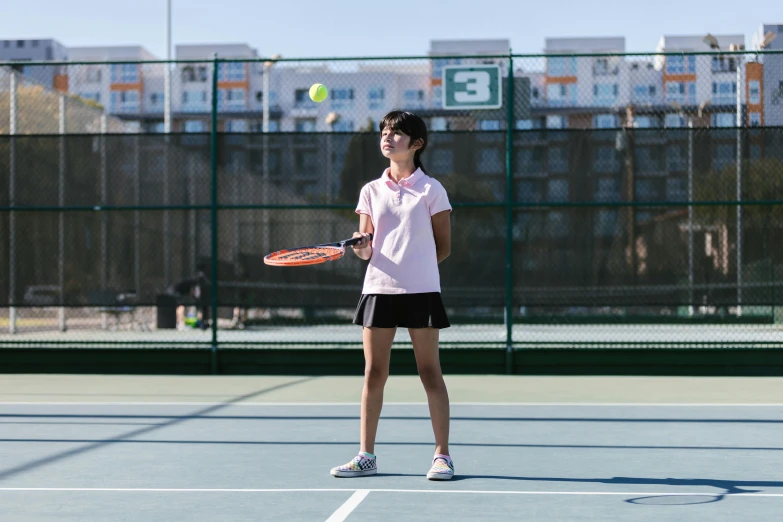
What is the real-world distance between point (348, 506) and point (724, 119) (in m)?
7.76

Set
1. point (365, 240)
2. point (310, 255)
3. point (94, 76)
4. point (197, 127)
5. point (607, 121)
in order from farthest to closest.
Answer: point (94, 76)
point (197, 127)
point (607, 121)
point (310, 255)
point (365, 240)

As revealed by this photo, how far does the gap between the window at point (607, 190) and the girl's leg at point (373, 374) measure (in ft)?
18.6

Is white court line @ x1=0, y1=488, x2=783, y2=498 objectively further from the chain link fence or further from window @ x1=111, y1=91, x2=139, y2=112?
window @ x1=111, y1=91, x2=139, y2=112

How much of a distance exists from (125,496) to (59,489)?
35 cm

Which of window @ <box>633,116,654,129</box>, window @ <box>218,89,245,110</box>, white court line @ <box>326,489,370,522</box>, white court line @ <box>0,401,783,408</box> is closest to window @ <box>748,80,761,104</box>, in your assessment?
window @ <box>633,116,654,129</box>

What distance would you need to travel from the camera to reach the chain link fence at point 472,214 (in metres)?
10.0

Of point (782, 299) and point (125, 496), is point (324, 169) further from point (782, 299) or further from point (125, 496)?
point (125, 496)

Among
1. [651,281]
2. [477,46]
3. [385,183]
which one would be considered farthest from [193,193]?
[477,46]

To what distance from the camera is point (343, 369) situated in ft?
33.7

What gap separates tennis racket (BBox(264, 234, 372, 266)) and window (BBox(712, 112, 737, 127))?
650 centimetres

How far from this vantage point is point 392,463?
17.4 feet

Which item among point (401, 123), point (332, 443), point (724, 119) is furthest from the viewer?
point (724, 119)

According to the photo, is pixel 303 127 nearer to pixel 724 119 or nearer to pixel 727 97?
pixel 727 97

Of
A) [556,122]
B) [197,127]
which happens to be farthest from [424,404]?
[197,127]
